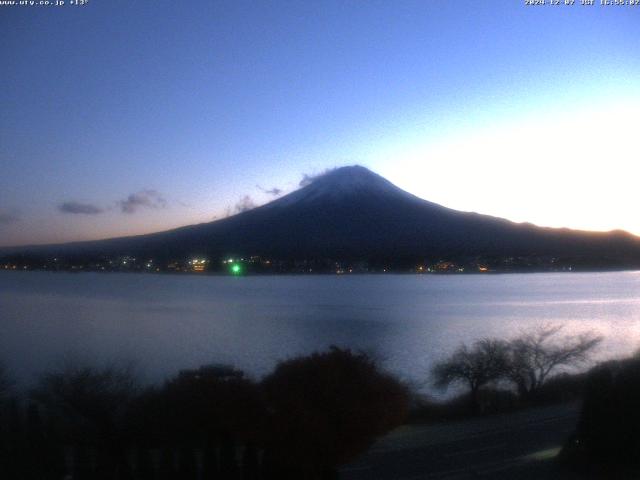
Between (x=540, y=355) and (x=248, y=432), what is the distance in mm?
8955

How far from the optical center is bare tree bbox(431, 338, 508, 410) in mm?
11868

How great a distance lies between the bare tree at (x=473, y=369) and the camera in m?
11.9

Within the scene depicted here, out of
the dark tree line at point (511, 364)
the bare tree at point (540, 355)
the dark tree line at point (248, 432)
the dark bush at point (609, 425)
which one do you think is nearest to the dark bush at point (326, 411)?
the dark tree line at point (248, 432)

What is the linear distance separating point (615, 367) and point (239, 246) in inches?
1654

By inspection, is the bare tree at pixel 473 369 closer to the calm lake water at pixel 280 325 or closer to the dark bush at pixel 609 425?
the calm lake water at pixel 280 325

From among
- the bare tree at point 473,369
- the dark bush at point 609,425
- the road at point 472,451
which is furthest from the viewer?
the bare tree at point 473,369

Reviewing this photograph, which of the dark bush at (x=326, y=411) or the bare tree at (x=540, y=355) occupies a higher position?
the dark bush at (x=326, y=411)

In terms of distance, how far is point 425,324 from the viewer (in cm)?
2450

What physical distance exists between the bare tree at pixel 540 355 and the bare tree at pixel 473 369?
20 centimetres

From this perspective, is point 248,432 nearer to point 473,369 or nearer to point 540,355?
point 473,369

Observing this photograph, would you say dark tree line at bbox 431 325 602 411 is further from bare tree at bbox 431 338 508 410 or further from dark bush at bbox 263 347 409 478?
dark bush at bbox 263 347 409 478

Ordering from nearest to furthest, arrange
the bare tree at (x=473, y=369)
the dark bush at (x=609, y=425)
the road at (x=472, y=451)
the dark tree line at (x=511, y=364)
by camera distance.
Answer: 1. the dark bush at (x=609, y=425)
2. the road at (x=472, y=451)
3. the dark tree line at (x=511, y=364)
4. the bare tree at (x=473, y=369)

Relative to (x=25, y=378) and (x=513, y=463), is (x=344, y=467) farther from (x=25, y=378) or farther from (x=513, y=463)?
(x=25, y=378)

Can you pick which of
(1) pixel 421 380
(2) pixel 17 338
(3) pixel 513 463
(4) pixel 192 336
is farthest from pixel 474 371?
(2) pixel 17 338
